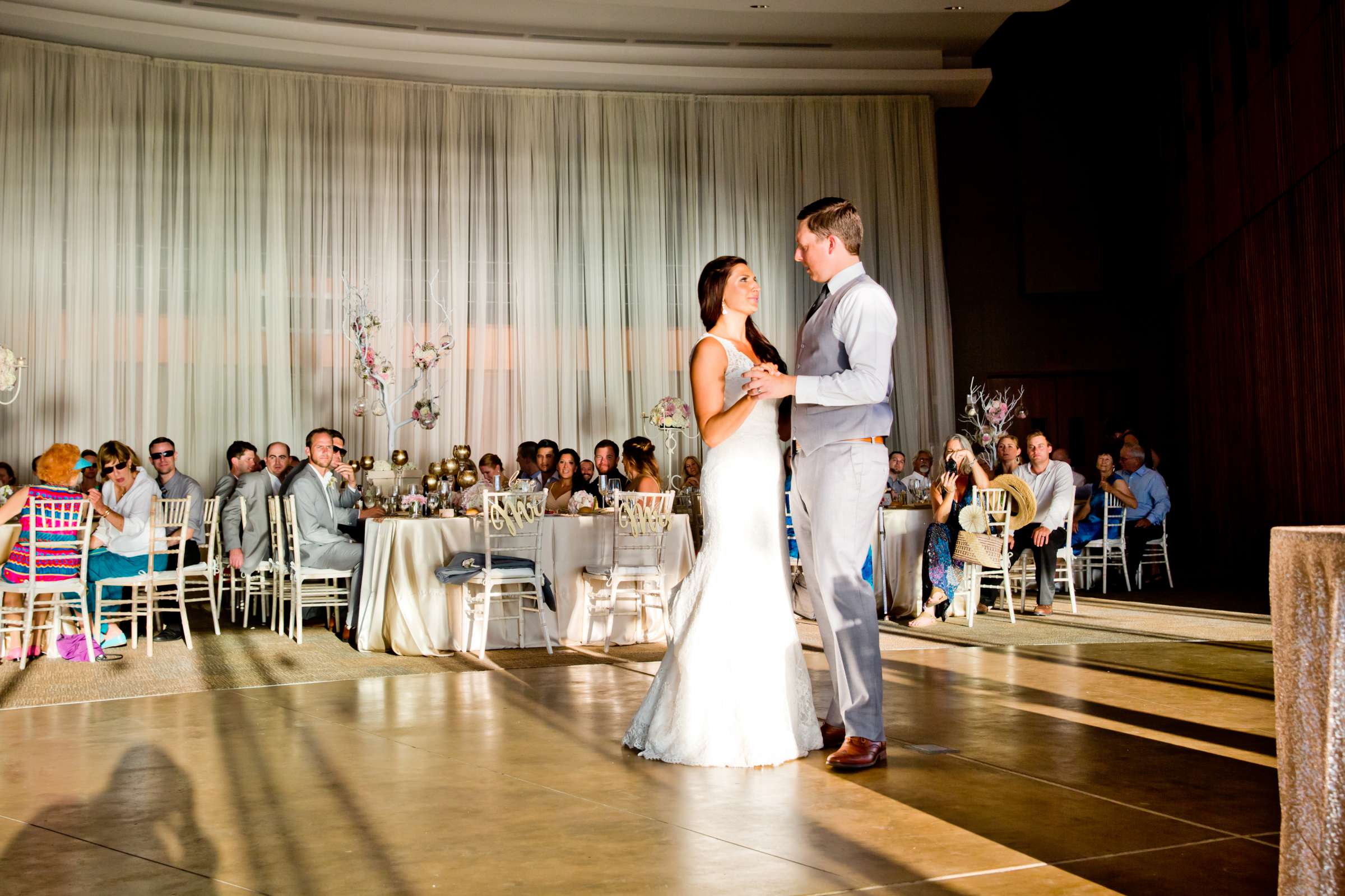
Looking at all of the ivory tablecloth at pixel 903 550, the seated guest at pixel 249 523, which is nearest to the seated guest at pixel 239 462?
the seated guest at pixel 249 523

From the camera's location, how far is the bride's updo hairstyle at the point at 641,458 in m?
6.83

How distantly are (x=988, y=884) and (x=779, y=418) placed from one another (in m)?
1.76

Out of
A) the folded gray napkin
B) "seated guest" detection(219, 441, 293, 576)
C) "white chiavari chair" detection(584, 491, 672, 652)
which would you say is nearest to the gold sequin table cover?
"white chiavari chair" detection(584, 491, 672, 652)

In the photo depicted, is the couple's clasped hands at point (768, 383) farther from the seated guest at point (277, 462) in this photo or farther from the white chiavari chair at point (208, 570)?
the seated guest at point (277, 462)

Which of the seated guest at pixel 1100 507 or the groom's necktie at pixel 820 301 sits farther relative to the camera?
the seated guest at pixel 1100 507

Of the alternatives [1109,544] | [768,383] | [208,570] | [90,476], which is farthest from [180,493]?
[1109,544]

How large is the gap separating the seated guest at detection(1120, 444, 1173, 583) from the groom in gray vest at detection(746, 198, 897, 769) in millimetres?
7040

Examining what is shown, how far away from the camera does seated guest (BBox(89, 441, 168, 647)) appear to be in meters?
6.44

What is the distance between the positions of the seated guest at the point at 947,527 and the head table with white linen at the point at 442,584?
6.18ft

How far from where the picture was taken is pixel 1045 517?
7.96 m

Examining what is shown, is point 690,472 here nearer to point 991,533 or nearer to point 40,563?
point 991,533

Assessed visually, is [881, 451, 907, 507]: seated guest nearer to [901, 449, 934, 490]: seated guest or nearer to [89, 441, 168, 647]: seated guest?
[901, 449, 934, 490]: seated guest

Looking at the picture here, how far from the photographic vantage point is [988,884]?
2309 millimetres

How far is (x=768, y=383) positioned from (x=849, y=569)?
0.60 meters
